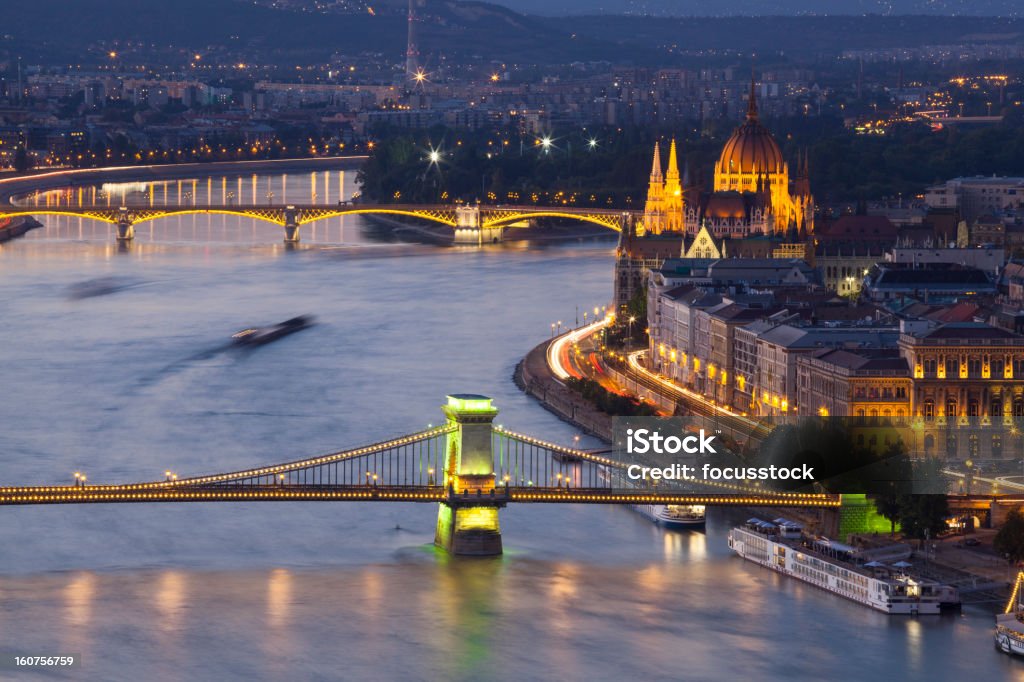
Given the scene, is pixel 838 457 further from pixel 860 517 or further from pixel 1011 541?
pixel 1011 541

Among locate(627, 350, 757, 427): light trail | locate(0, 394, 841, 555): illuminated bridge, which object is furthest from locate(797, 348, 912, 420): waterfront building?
locate(0, 394, 841, 555): illuminated bridge

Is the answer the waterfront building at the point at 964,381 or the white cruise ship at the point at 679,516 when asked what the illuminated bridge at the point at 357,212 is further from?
the white cruise ship at the point at 679,516

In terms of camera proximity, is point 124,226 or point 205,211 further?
point 205,211

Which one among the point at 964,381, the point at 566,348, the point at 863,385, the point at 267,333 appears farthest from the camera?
the point at 267,333

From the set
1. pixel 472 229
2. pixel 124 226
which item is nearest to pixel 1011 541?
pixel 124 226

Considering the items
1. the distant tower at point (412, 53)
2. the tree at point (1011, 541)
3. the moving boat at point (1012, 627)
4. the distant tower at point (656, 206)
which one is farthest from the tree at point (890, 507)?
the distant tower at point (412, 53)

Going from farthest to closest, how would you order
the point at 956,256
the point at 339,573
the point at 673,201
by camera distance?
1. the point at 673,201
2. the point at 956,256
3. the point at 339,573
